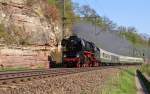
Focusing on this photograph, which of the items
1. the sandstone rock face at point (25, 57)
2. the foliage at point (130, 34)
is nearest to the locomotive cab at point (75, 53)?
the sandstone rock face at point (25, 57)

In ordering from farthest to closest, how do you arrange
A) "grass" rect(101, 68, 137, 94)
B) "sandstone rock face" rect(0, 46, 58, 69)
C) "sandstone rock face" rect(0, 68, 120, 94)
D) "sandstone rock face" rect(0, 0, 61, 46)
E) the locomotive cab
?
the locomotive cab < "sandstone rock face" rect(0, 0, 61, 46) < "sandstone rock face" rect(0, 46, 58, 69) < "grass" rect(101, 68, 137, 94) < "sandstone rock face" rect(0, 68, 120, 94)

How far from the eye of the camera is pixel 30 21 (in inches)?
1695

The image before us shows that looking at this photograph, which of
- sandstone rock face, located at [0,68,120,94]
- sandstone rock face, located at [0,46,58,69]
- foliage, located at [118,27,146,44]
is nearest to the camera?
sandstone rock face, located at [0,68,120,94]

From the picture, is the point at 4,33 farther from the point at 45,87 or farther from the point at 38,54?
the point at 45,87

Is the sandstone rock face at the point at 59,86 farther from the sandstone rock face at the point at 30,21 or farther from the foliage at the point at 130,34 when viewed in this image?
the foliage at the point at 130,34

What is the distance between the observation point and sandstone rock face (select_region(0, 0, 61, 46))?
128 feet

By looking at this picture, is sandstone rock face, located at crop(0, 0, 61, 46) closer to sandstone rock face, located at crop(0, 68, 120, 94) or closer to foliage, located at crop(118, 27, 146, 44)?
sandstone rock face, located at crop(0, 68, 120, 94)

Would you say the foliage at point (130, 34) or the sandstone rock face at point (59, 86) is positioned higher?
the sandstone rock face at point (59, 86)

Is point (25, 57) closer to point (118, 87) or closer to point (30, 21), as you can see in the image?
point (30, 21)

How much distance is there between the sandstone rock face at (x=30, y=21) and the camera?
3912 centimetres

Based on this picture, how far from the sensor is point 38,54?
42.8 meters

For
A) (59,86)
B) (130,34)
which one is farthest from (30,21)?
(130,34)

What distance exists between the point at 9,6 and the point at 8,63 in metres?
7.25

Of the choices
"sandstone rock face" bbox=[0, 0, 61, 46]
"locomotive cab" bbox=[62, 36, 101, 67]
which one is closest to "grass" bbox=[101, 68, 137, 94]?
"locomotive cab" bbox=[62, 36, 101, 67]
